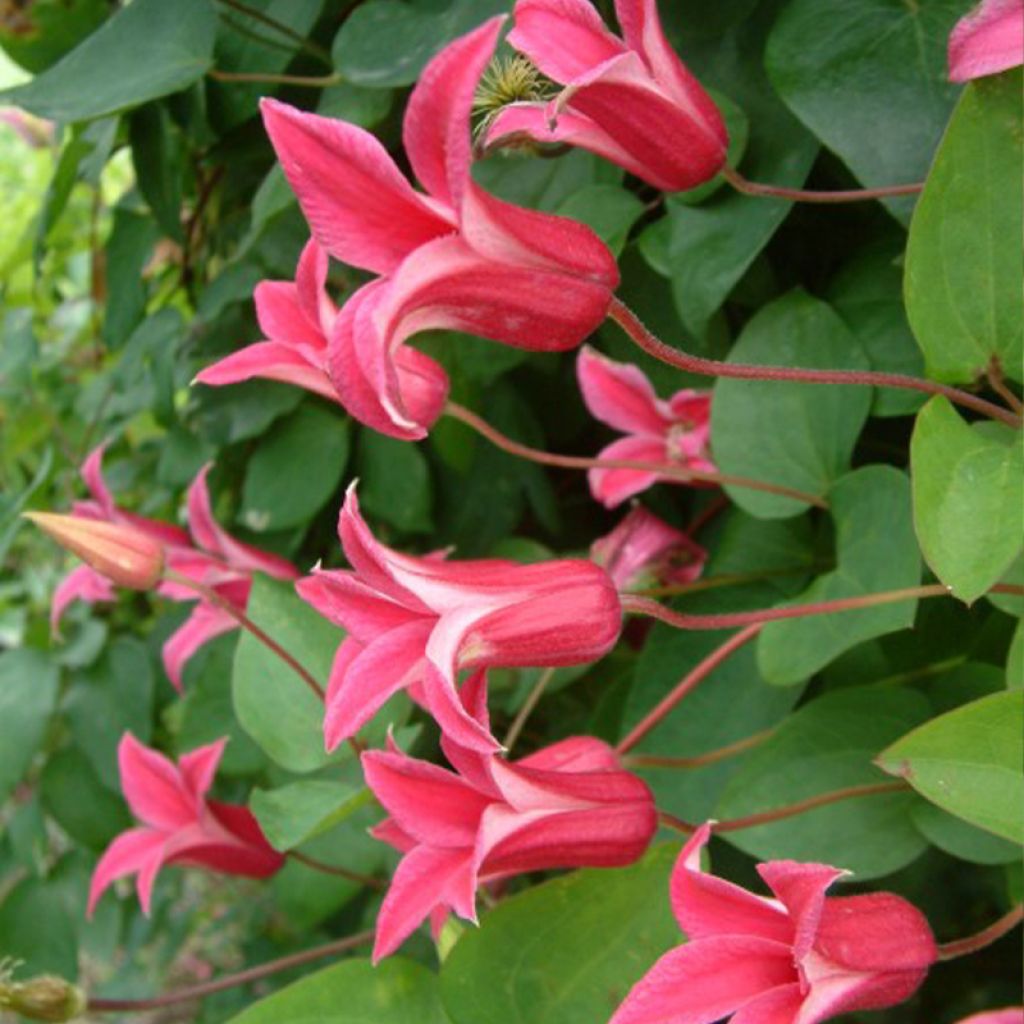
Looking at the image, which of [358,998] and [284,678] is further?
[284,678]

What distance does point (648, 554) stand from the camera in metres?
0.67

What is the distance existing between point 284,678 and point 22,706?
1.25 feet

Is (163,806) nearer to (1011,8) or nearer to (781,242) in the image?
(781,242)

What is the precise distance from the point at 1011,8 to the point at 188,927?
113 centimetres

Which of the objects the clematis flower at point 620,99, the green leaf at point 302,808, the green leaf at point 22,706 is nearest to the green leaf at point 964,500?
the clematis flower at point 620,99

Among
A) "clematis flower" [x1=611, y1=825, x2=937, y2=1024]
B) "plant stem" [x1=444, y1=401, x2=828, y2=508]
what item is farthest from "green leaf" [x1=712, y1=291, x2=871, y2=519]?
"clematis flower" [x1=611, y1=825, x2=937, y2=1024]

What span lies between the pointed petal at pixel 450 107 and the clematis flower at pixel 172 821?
1.38 ft

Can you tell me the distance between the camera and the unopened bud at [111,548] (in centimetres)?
60

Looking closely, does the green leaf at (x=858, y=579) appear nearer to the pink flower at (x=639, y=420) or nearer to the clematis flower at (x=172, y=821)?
the pink flower at (x=639, y=420)

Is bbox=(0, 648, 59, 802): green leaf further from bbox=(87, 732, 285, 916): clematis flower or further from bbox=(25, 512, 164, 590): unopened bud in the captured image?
bbox=(25, 512, 164, 590): unopened bud

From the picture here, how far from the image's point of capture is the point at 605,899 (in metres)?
0.48

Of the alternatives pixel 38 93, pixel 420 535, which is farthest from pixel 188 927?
pixel 38 93

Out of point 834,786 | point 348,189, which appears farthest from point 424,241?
point 834,786

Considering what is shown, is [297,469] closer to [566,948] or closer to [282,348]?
[282,348]
